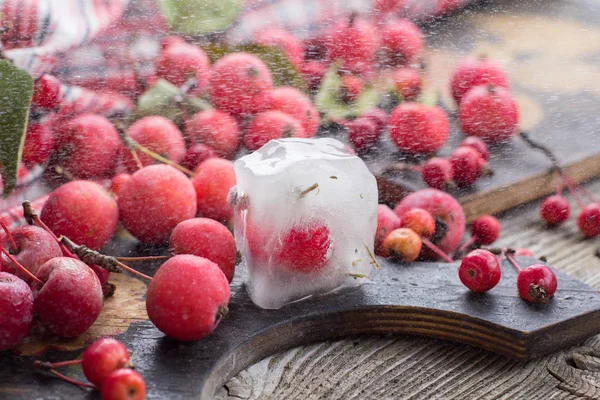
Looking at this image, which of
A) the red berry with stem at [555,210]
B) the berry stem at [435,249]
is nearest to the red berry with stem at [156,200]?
the berry stem at [435,249]

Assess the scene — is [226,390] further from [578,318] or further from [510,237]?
[510,237]

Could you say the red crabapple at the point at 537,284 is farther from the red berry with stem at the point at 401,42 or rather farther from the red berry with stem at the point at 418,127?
the red berry with stem at the point at 401,42

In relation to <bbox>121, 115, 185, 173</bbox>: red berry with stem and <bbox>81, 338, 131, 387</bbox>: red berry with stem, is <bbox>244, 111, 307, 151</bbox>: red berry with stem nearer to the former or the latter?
<bbox>121, 115, 185, 173</bbox>: red berry with stem

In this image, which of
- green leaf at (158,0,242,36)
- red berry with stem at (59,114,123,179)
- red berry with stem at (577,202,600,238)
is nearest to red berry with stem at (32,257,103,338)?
red berry with stem at (59,114,123,179)


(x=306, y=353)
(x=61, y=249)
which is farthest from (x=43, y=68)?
(x=306, y=353)

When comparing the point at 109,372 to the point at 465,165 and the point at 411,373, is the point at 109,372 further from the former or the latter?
the point at 465,165

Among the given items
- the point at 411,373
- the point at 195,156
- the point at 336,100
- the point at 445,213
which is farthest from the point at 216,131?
the point at 411,373
